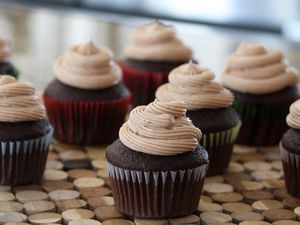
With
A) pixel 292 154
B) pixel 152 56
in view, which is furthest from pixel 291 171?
pixel 152 56

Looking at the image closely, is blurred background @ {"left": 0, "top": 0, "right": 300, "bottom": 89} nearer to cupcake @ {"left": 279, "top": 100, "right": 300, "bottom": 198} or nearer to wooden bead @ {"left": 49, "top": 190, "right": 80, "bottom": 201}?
wooden bead @ {"left": 49, "top": 190, "right": 80, "bottom": 201}

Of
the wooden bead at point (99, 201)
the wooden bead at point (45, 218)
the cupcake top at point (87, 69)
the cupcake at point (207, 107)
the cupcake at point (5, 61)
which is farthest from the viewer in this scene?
the cupcake at point (5, 61)

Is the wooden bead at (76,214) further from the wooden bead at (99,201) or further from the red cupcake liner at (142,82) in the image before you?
the red cupcake liner at (142,82)

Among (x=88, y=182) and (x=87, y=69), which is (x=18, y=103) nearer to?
(x=88, y=182)

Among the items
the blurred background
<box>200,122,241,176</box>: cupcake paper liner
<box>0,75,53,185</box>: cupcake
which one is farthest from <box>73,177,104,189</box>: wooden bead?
the blurred background

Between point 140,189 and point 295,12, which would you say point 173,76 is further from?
point 295,12

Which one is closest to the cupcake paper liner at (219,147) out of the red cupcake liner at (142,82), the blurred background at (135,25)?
the red cupcake liner at (142,82)
